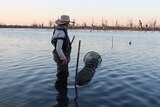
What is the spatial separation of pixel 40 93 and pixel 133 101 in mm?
3256

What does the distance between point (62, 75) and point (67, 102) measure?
1627mm

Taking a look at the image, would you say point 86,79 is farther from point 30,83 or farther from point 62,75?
point 30,83

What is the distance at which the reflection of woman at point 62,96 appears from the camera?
9211 millimetres

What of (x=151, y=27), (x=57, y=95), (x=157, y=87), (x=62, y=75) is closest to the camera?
(x=57, y=95)

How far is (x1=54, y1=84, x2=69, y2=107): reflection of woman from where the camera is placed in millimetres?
9211

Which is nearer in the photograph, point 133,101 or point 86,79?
point 133,101

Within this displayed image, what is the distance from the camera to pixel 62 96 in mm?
10047

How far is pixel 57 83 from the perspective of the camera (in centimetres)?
1146

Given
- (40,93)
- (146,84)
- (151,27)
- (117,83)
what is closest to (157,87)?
(146,84)

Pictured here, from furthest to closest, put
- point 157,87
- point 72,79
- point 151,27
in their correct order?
point 151,27 → point 72,79 → point 157,87

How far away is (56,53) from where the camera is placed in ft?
34.8

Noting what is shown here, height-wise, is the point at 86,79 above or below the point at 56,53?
below

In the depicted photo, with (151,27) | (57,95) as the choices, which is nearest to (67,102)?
(57,95)

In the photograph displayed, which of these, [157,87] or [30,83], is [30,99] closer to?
[30,83]
